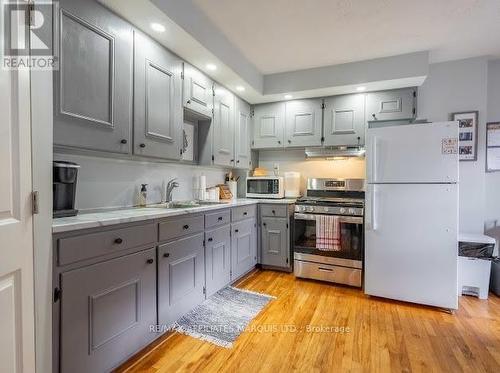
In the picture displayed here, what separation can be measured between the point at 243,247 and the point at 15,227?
220cm

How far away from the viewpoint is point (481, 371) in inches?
62.1

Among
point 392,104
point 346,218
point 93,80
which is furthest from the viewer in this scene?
point 392,104

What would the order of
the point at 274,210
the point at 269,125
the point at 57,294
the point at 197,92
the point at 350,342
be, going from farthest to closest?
the point at 269,125, the point at 274,210, the point at 197,92, the point at 350,342, the point at 57,294

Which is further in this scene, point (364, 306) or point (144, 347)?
point (364, 306)

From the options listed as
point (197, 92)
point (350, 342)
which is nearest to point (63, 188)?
point (197, 92)

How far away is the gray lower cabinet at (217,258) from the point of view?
2348 millimetres

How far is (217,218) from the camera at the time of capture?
8.09 feet

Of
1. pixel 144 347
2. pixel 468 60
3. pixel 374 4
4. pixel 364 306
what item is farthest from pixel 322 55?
pixel 144 347

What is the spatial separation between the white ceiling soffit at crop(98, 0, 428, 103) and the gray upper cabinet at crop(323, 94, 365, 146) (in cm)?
12

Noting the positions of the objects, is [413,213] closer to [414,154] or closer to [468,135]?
[414,154]

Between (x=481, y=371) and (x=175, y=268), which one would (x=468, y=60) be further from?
(x=175, y=268)

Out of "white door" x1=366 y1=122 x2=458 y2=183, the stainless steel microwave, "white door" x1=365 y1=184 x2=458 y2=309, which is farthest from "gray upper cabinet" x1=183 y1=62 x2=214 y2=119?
"white door" x1=365 y1=184 x2=458 y2=309

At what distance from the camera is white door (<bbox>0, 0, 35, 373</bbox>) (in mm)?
976

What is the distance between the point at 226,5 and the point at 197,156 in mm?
1492
